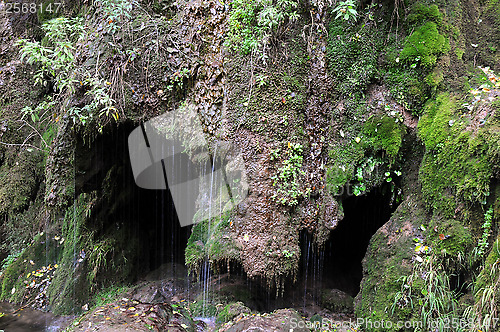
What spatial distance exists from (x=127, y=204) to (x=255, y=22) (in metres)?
4.76

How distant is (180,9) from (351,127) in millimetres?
3656

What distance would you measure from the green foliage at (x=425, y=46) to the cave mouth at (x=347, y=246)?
1.96m

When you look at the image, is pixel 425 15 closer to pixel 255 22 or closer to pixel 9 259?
pixel 255 22

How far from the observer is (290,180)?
5117 mm

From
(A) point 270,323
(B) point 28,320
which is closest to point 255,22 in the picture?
(A) point 270,323

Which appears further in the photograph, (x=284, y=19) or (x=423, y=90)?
(x=284, y=19)

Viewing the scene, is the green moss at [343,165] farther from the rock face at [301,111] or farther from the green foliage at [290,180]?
the green foliage at [290,180]

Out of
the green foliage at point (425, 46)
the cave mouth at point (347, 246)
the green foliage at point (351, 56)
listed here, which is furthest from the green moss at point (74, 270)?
the green foliage at point (425, 46)

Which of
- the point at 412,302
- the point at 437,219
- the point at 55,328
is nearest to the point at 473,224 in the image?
the point at 437,219

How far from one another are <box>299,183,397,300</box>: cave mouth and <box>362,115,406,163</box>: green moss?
0.65m

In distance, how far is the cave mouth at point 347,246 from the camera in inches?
219

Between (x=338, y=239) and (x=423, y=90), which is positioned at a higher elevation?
(x=423, y=90)

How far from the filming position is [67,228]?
745 cm

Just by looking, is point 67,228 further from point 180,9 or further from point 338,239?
point 338,239
